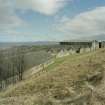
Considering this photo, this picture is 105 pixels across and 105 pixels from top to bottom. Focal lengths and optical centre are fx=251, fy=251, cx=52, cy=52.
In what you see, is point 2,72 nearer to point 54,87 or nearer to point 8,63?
point 8,63

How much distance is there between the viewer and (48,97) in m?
11.9

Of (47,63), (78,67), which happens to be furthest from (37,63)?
(78,67)

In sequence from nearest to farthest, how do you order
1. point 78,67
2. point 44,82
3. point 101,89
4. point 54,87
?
point 101,89 → point 54,87 → point 44,82 → point 78,67

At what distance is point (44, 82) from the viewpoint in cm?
1476

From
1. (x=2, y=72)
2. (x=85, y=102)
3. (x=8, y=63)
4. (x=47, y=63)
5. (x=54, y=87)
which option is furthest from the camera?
(x=47, y=63)

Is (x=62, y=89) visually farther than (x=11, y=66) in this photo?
No

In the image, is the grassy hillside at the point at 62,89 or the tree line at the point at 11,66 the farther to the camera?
the tree line at the point at 11,66

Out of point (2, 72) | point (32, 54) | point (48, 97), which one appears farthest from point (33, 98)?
point (32, 54)

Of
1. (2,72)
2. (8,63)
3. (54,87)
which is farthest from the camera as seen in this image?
(8,63)

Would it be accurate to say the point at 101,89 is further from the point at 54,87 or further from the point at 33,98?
the point at 33,98

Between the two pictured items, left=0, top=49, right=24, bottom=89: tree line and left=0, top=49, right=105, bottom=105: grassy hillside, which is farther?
left=0, top=49, right=24, bottom=89: tree line

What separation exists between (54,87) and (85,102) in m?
2.68

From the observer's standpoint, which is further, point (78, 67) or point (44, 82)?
point (78, 67)

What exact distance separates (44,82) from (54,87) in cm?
133
